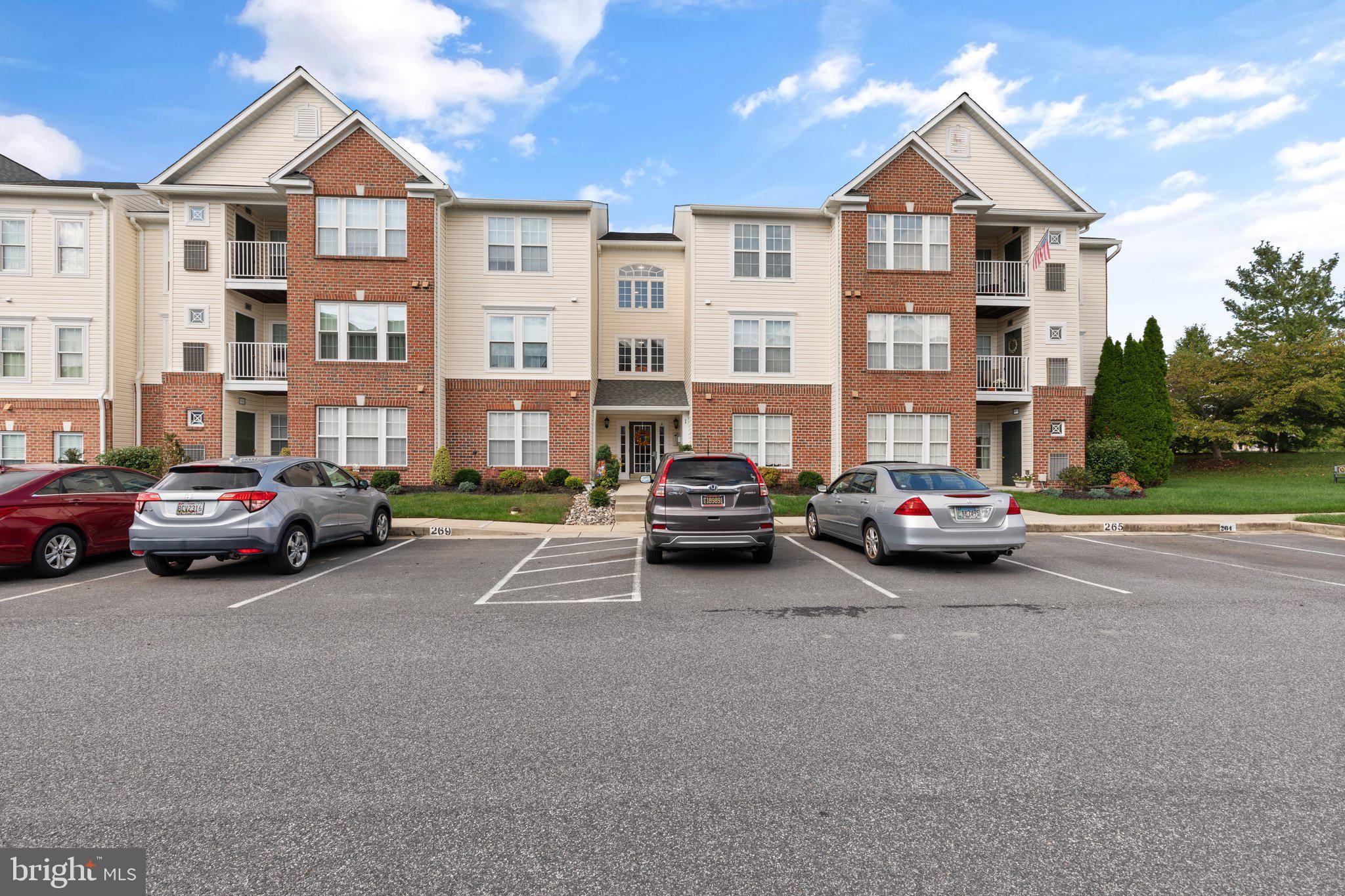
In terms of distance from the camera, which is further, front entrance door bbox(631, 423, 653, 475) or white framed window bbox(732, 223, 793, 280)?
front entrance door bbox(631, 423, 653, 475)

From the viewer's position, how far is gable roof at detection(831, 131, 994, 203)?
2011 cm

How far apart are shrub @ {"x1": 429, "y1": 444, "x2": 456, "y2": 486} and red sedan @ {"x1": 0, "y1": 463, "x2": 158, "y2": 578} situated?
8.74 m

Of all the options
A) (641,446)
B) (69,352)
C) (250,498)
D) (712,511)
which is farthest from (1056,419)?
(69,352)

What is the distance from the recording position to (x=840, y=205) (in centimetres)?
2039

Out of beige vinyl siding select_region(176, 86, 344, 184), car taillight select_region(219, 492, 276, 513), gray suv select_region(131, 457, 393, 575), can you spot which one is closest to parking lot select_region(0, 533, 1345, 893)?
gray suv select_region(131, 457, 393, 575)

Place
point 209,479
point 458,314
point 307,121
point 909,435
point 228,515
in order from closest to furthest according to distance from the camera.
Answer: point 228,515 < point 209,479 < point 458,314 < point 909,435 < point 307,121

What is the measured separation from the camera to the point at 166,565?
908 cm

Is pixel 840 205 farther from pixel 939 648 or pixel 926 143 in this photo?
pixel 939 648

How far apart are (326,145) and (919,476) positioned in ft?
63.6

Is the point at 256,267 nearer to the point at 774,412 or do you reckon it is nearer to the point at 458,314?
the point at 458,314

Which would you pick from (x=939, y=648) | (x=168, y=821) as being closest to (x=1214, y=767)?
(x=939, y=648)

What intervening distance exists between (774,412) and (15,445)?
79.5 ft

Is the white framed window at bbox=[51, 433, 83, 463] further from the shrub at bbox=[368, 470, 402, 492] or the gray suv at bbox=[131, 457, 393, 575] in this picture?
the gray suv at bbox=[131, 457, 393, 575]

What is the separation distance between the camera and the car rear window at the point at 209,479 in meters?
8.61
